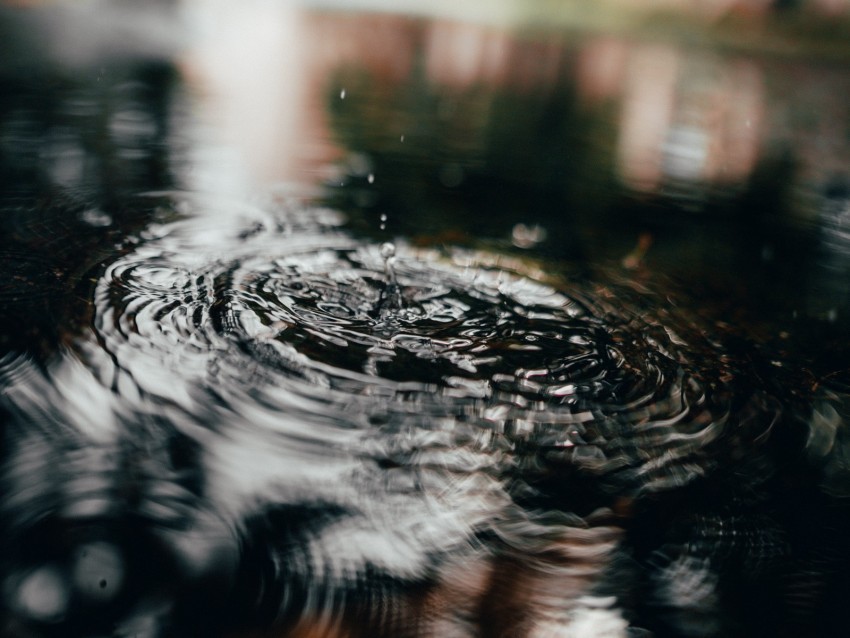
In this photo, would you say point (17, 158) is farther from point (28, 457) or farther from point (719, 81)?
point (719, 81)

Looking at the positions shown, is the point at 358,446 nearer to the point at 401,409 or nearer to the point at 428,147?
the point at 401,409

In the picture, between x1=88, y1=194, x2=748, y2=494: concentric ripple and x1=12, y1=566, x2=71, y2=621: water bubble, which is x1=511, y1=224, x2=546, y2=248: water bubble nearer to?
x1=88, y1=194, x2=748, y2=494: concentric ripple

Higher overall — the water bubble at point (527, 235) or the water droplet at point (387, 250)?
the water droplet at point (387, 250)

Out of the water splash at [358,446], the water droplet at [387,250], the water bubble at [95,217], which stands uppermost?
the water bubble at [95,217]

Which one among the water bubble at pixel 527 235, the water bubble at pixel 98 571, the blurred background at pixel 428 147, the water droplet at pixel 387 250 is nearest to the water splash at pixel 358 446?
the water bubble at pixel 98 571

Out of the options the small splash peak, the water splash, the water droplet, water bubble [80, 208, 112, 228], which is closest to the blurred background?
water bubble [80, 208, 112, 228]

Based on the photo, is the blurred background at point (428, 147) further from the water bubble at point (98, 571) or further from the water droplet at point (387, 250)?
the water bubble at point (98, 571)

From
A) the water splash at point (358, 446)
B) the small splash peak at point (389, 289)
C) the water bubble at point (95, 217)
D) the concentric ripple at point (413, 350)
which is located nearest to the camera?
the water splash at point (358, 446)

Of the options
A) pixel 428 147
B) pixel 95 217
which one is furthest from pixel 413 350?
pixel 428 147

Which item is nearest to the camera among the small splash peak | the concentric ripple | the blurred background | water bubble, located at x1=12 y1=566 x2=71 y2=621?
water bubble, located at x1=12 y1=566 x2=71 y2=621
